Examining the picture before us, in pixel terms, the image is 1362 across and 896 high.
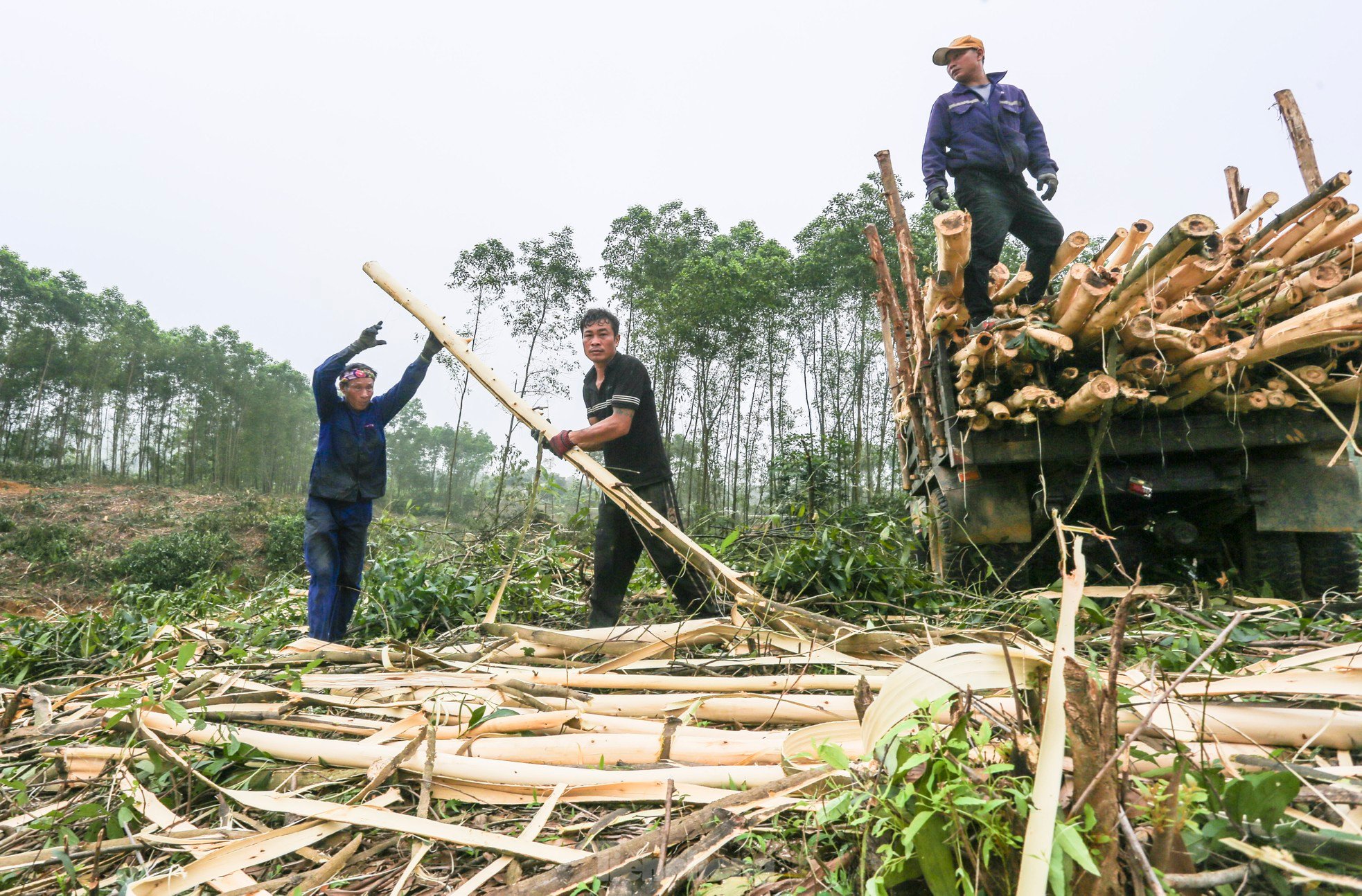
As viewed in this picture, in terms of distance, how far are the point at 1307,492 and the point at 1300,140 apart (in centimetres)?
411

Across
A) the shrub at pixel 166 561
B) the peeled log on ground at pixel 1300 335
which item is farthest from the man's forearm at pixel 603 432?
the shrub at pixel 166 561

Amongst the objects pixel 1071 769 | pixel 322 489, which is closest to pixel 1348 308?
pixel 1071 769

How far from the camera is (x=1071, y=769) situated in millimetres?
940

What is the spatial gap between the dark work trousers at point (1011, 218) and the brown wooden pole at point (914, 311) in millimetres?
410

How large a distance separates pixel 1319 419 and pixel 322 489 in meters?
5.06

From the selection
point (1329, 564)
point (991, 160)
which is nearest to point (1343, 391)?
point (1329, 564)

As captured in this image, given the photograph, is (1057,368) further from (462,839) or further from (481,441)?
(481,441)

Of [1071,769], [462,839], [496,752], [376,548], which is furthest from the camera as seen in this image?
[376,548]

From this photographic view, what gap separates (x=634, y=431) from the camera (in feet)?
12.5

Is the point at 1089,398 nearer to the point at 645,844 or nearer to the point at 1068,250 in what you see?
the point at 1068,250

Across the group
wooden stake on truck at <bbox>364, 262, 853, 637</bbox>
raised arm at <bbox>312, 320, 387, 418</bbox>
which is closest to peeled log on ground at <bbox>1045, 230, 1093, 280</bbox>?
wooden stake on truck at <bbox>364, 262, 853, 637</bbox>

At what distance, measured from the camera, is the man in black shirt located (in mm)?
3607

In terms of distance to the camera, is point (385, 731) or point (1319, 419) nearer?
point (385, 731)

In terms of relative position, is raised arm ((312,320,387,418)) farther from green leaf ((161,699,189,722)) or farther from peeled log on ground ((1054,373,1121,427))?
peeled log on ground ((1054,373,1121,427))
